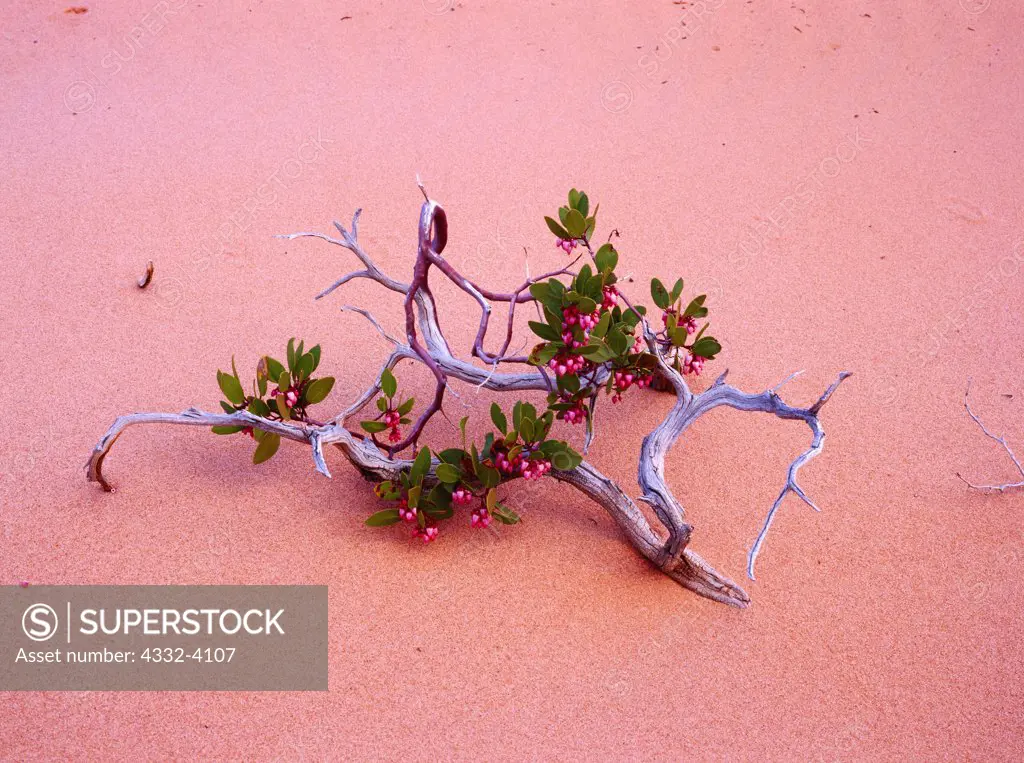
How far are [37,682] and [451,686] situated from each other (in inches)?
29.7

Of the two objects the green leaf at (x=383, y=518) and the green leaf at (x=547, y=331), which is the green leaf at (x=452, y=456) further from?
the green leaf at (x=547, y=331)

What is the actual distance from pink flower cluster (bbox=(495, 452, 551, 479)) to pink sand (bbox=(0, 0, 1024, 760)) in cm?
25

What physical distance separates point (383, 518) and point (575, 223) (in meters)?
0.73

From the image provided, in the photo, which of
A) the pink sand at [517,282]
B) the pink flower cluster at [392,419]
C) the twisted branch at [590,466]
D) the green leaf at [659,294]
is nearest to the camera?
the pink sand at [517,282]

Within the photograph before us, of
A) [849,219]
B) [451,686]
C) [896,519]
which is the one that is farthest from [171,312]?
[849,219]

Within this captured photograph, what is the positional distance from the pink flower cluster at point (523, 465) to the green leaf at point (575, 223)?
0.49 meters

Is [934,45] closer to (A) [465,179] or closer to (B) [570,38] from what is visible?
(B) [570,38]

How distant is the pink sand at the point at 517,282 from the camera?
170 centimetres

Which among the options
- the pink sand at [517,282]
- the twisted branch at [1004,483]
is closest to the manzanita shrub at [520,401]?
the pink sand at [517,282]

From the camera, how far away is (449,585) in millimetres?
1850

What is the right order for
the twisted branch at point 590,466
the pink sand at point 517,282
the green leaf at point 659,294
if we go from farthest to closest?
1. the green leaf at point 659,294
2. the twisted branch at point 590,466
3. the pink sand at point 517,282

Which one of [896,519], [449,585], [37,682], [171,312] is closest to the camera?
[37,682]

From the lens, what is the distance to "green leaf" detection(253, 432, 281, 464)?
190 cm

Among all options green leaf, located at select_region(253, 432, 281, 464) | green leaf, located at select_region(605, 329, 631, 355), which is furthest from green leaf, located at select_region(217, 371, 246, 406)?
green leaf, located at select_region(605, 329, 631, 355)
